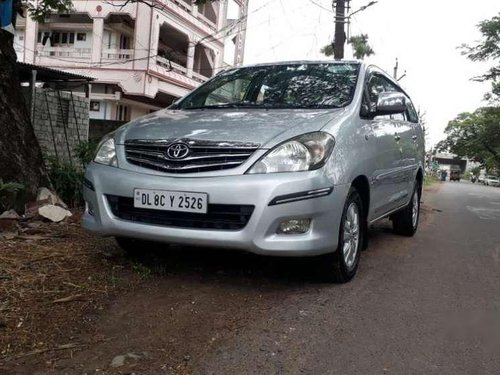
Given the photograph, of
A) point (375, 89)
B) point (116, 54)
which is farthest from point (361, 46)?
point (375, 89)

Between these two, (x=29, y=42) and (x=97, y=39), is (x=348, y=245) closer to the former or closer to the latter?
(x=97, y=39)

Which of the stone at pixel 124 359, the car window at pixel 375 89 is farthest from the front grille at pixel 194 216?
the car window at pixel 375 89

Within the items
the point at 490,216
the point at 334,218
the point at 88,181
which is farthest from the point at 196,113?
the point at 490,216

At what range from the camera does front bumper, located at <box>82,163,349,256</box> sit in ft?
11.2

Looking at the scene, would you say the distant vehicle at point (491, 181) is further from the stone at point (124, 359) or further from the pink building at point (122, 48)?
the stone at point (124, 359)

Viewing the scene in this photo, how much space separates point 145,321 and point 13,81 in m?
3.85

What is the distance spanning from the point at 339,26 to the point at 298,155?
11.6 metres

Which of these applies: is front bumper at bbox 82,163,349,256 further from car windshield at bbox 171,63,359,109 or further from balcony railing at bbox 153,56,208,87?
balcony railing at bbox 153,56,208,87

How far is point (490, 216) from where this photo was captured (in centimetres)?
1030

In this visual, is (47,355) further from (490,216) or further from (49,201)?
(490,216)

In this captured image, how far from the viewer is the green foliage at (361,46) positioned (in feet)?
60.5

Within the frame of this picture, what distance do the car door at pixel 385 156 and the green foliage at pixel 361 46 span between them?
1332cm

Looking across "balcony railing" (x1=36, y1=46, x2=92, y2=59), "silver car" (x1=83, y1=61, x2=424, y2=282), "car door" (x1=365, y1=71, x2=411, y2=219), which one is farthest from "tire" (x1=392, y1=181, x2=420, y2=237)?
"balcony railing" (x1=36, y1=46, x2=92, y2=59)

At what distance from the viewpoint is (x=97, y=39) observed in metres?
24.9
